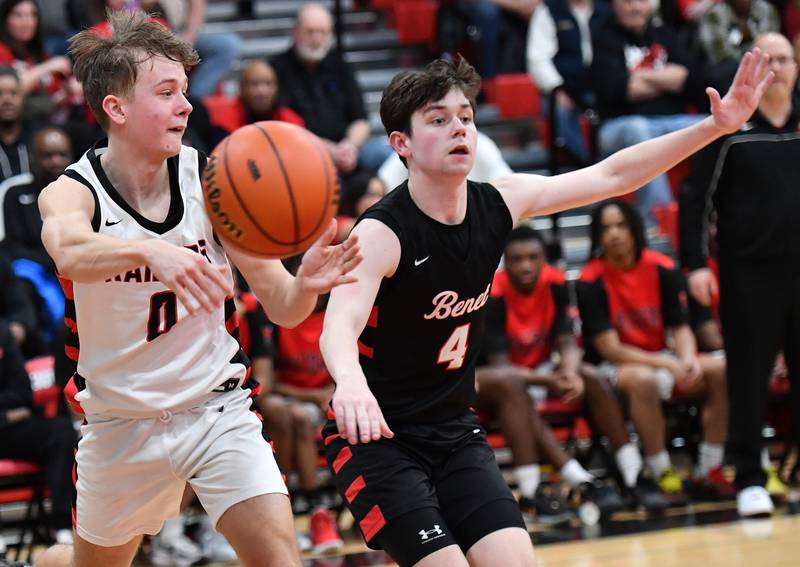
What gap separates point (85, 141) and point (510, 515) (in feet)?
16.1

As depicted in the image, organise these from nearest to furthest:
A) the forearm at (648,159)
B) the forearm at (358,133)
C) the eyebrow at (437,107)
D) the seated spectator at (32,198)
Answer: the eyebrow at (437,107), the forearm at (648,159), the seated spectator at (32,198), the forearm at (358,133)

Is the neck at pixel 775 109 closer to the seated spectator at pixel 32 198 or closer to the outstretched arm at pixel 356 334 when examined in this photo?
the outstretched arm at pixel 356 334

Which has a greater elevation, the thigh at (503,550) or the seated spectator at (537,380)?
the thigh at (503,550)

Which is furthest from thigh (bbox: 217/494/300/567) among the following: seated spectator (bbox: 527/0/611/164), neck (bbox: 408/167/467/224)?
seated spectator (bbox: 527/0/611/164)

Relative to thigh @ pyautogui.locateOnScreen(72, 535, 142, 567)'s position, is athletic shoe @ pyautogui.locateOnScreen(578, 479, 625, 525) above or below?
below

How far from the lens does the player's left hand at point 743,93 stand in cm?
406

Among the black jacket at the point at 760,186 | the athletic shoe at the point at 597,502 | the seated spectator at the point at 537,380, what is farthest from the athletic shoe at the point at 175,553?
the black jacket at the point at 760,186

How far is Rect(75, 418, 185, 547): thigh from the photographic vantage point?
377 cm

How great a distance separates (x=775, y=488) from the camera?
7223mm

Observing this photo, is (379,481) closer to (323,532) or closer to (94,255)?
(94,255)

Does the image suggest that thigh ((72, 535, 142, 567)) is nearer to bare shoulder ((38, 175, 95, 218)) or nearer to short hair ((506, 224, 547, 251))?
bare shoulder ((38, 175, 95, 218))

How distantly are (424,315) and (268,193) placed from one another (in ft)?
2.74

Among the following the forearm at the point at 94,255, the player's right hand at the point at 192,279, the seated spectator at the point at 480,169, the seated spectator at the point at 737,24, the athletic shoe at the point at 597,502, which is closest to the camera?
the player's right hand at the point at 192,279

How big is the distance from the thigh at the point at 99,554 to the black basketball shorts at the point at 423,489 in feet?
2.34
